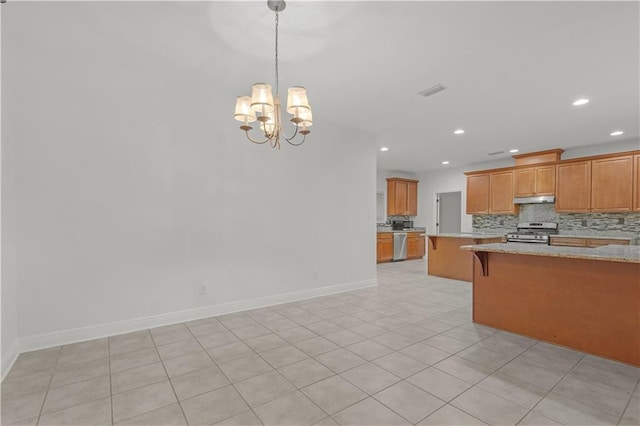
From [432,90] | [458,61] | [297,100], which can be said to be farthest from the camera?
[432,90]

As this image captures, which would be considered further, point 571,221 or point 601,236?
point 571,221

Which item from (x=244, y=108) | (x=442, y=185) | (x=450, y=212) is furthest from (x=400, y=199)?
(x=244, y=108)

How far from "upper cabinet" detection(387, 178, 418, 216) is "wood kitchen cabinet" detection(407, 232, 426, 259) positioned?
77 cm

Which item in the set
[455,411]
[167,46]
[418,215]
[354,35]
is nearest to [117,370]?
[455,411]

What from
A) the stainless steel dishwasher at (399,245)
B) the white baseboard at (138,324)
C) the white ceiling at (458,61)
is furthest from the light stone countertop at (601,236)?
the white baseboard at (138,324)

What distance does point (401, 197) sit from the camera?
898 cm

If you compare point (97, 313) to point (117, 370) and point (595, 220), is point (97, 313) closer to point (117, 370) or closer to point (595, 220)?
point (117, 370)

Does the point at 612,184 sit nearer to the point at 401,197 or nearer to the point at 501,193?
the point at 501,193

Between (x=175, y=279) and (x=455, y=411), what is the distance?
2.99m

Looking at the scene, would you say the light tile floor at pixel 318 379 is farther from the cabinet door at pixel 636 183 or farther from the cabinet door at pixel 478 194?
the cabinet door at pixel 478 194

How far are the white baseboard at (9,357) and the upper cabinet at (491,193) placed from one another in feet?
27.1

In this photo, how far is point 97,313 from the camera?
9.83ft

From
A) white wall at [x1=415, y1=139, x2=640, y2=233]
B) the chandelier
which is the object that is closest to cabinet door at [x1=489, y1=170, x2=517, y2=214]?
white wall at [x1=415, y1=139, x2=640, y2=233]

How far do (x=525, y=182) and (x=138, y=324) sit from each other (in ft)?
24.8
